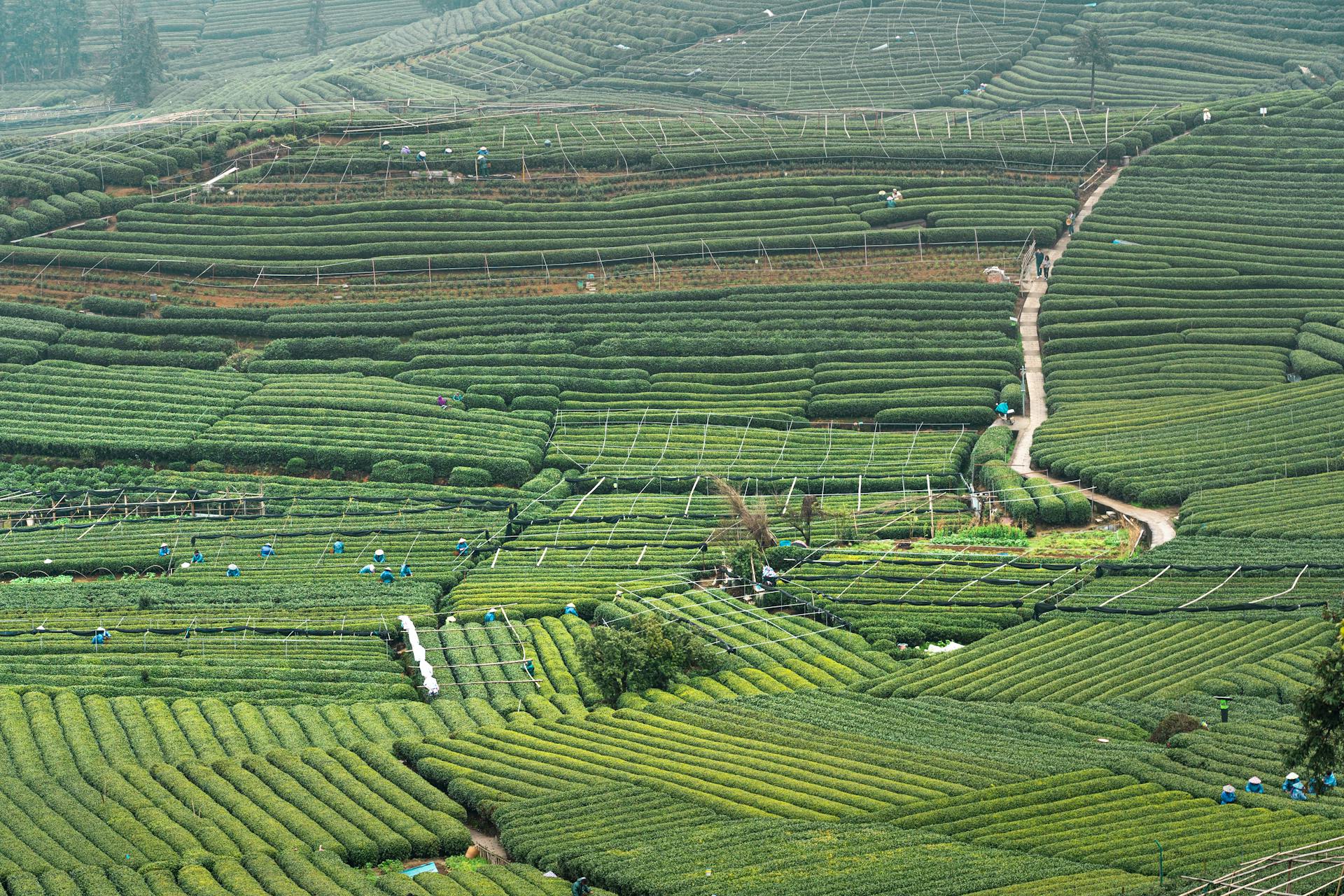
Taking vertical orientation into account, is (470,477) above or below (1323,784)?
below

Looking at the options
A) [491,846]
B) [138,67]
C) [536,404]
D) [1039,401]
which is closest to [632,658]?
[491,846]

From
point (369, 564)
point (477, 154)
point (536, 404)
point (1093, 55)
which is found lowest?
point (369, 564)

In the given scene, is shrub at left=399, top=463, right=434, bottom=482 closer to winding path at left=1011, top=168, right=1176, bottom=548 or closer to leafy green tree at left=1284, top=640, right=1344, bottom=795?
winding path at left=1011, top=168, right=1176, bottom=548

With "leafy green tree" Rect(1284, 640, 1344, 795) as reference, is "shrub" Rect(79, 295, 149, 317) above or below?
below

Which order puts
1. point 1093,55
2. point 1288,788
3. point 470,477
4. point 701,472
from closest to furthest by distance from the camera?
1. point 1288,788
2. point 701,472
3. point 470,477
4. point 1093,55

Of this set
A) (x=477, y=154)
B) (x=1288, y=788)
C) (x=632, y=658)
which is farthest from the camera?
(x=477, y=154)

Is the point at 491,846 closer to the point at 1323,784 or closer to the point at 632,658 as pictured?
the point at 632,658

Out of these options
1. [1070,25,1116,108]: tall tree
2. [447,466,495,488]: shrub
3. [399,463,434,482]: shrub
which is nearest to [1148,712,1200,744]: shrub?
[447,466,495,488]: shrub
